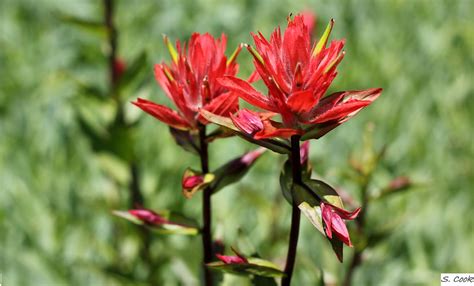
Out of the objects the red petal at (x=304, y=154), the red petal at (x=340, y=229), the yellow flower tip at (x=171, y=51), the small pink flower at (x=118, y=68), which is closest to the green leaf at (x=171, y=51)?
the yellow flower tip at (x=171, y=51)

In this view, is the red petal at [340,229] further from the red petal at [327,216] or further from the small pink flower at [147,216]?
the small pink flower at [147,216]

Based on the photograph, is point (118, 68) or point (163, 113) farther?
point (118, 68)

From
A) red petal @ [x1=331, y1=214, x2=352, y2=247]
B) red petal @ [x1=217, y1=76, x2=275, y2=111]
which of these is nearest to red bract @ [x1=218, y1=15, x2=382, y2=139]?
red petal @ [x1=217, y1=76, x2=275, y2=111]

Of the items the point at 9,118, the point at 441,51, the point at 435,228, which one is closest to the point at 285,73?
the point at 435,228

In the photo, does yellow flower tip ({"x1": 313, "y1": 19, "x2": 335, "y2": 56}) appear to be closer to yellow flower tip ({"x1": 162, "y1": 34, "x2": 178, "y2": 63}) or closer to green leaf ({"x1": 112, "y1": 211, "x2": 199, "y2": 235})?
yellow flower tip ({"x1": 162, "y1": 34, "x2": 178, "y2": 63})

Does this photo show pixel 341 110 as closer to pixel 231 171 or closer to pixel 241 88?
pixel 241 88

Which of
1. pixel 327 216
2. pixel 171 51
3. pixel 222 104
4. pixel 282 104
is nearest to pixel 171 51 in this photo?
pixel 171 51
